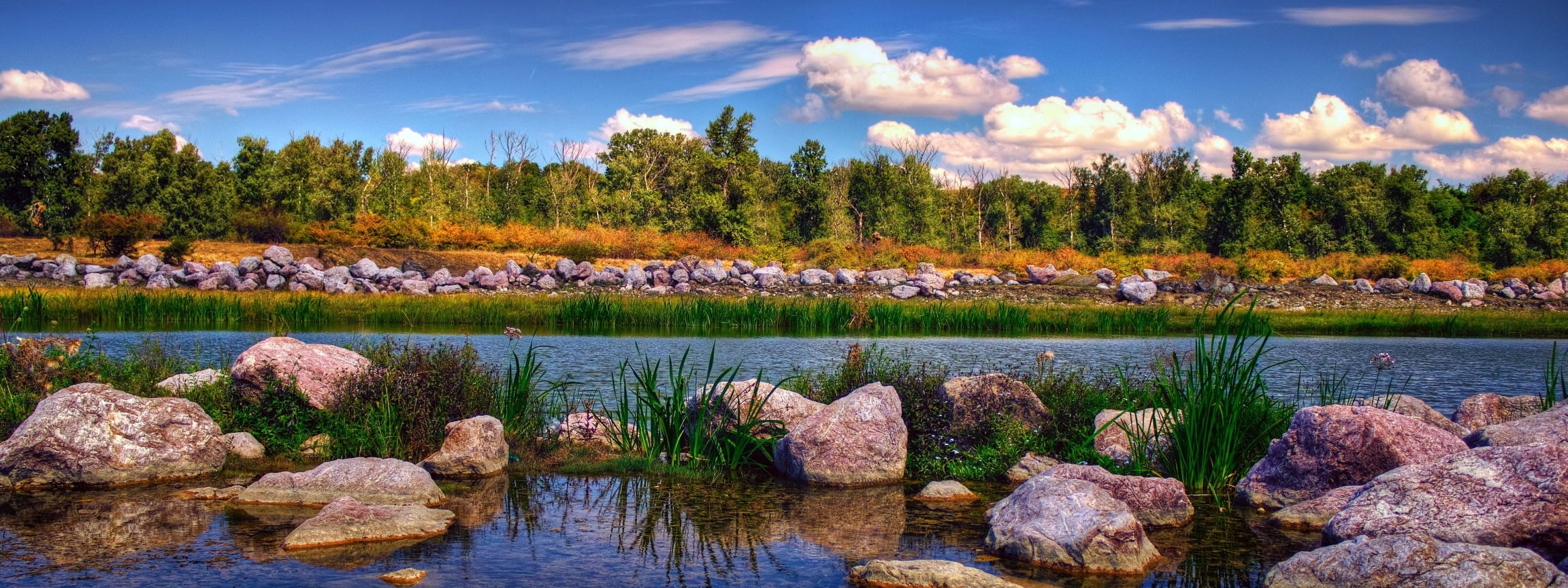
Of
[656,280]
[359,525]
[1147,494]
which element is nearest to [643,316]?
[656,280]

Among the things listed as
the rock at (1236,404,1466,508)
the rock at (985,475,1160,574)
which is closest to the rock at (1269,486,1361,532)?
the rock at (1236,404,1466,508)

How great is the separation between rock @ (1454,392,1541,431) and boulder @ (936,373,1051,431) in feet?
14.9

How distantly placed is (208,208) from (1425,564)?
49.4m

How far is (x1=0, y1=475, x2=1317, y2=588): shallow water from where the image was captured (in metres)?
5.64

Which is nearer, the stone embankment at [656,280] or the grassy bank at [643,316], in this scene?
the grassy bank at [643,316]

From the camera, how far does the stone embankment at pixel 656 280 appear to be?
35.4m

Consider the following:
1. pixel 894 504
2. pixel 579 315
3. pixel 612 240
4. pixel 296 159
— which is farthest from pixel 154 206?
pixel 894 504

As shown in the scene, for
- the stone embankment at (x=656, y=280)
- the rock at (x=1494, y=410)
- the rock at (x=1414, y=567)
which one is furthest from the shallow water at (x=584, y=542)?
the stone embankment at (x=656, y=280)

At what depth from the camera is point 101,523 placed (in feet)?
21.8

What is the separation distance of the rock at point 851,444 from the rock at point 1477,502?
328 centimetres

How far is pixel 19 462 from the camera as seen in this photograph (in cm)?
760

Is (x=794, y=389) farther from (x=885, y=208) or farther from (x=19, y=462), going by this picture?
(x=885, y=208)

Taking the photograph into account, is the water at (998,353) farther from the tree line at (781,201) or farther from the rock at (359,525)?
the tree line at (781,201)

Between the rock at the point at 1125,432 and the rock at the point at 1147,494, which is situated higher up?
the rock at the point at 1125,432
